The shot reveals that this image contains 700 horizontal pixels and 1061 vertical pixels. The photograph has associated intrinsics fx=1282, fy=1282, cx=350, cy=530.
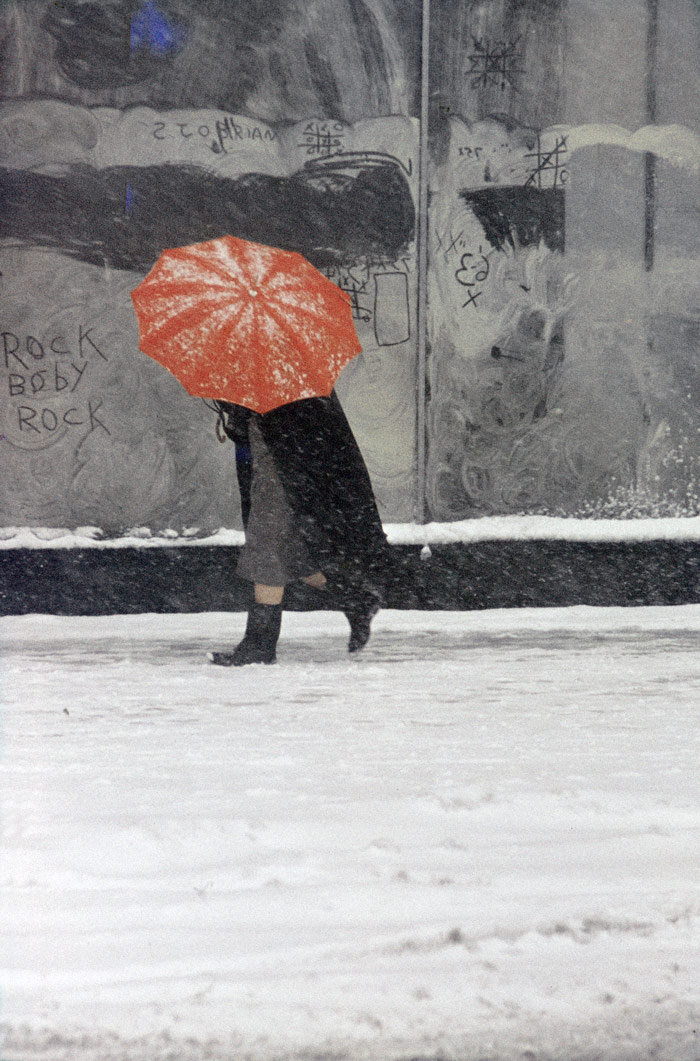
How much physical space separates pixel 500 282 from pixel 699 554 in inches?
86.8

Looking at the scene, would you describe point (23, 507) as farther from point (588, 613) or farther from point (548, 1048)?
point (548, 1048)

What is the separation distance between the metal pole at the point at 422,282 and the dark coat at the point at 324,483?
2.00 metres

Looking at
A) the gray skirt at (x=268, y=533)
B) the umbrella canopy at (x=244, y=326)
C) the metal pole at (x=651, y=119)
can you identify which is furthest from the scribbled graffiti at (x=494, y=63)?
the gray skirt at (x=268, y=533)

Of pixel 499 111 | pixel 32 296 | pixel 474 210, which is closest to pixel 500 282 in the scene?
pixel 474 210

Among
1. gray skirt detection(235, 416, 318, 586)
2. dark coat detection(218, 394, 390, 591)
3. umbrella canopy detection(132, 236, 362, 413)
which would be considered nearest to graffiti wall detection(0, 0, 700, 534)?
dark coat detection(218, 394, 390, 591)

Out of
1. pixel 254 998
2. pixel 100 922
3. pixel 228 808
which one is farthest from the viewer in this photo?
pixel 228 808

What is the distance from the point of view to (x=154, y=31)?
8.05 m

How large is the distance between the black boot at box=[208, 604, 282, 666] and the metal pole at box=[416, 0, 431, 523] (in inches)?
91.0

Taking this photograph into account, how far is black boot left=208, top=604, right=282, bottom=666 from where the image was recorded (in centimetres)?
620

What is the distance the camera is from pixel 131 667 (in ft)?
20.8

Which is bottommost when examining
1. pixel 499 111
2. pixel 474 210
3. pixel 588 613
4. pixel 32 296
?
pixel 588 613

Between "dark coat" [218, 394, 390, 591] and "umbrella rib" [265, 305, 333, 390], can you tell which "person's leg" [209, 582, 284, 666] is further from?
"umbrella rib" [265, 305, 333, 390]

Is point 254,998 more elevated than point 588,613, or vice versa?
point 254,998

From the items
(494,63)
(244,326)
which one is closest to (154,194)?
(494,63)
